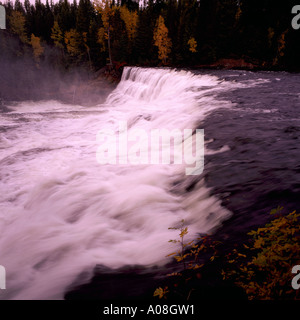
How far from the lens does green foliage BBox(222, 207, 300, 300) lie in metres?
1.83

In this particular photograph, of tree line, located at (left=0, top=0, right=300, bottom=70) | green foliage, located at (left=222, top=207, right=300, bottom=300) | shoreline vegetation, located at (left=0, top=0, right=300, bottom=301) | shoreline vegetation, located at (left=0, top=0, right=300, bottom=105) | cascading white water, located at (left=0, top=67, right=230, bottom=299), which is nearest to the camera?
green foliage, located at (left=222, top=207, right=300, bottom=300)

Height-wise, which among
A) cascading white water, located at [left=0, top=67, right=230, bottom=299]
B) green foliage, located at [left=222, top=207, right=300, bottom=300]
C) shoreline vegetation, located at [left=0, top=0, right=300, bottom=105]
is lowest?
cascading white water, located at [left=0, top=67, right=230, bottom=299]

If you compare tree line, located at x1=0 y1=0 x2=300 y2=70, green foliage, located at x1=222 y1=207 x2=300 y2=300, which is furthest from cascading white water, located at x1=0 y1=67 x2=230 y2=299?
tree line, located at x1=0 y1=0 x2=300 y2=70

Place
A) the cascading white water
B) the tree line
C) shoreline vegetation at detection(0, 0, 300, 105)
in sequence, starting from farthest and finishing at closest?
1. shoreline vegetation at detection(0, 0, 300, 105)
2. the tree line
3. the cascading white water

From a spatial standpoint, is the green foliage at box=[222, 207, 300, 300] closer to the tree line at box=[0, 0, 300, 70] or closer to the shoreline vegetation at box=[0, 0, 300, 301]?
the shoreline vegetation at box=[0, 0, 300, 301]

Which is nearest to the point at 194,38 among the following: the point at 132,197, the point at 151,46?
the point at 151,46

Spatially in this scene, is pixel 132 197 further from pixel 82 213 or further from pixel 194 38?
pixel 194 38

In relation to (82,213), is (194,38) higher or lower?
higher

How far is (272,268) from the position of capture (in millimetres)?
1963

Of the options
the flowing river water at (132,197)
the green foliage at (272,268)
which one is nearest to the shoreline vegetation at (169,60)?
the green foliage at (272,268)

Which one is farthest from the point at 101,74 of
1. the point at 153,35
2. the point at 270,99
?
the point at 270,99

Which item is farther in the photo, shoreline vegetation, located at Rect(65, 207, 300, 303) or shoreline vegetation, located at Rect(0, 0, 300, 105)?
shoreline vegetation, located at Rect(0, 0, 300, 105)

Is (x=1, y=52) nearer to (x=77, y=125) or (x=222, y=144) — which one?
(x=77, y=125)

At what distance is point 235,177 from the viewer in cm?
427
